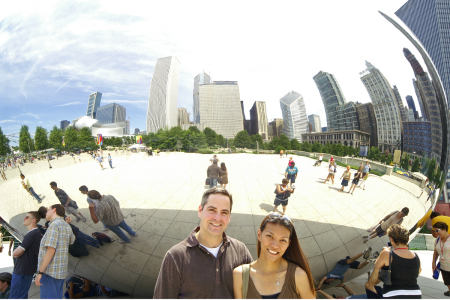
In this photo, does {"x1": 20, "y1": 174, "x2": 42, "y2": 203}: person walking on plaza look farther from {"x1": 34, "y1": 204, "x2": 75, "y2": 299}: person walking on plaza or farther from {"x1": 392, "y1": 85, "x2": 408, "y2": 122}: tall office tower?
{"x1": 392, "y1": 85, "x2": 408, "y2": 122}: tall office tower

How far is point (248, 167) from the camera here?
2.31m

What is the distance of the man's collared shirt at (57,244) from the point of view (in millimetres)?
2199

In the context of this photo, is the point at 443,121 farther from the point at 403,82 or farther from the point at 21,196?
the point at 21,196

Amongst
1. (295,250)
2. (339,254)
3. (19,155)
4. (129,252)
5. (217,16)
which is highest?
(217,16)

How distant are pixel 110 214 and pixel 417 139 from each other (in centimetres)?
399

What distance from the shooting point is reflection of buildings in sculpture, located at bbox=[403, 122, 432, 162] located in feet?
7.92

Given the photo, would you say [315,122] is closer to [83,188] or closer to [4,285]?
[83,188]

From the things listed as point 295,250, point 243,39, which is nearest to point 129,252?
point 295,250

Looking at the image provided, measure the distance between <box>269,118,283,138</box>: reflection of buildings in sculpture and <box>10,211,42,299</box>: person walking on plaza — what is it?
323 cm

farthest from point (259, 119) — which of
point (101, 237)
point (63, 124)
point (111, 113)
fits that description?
point (63, 124)

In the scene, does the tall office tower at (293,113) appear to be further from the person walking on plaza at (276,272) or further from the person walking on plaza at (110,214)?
the person walking on plaza at (110,214)

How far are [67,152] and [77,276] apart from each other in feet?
6.25

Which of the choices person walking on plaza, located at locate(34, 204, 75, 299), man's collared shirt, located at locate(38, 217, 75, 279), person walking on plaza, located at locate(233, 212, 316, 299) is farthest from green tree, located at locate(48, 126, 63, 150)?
person walking on plaza, located at locate(233, 212, 316, 299)

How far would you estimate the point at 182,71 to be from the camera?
229 centimetres
